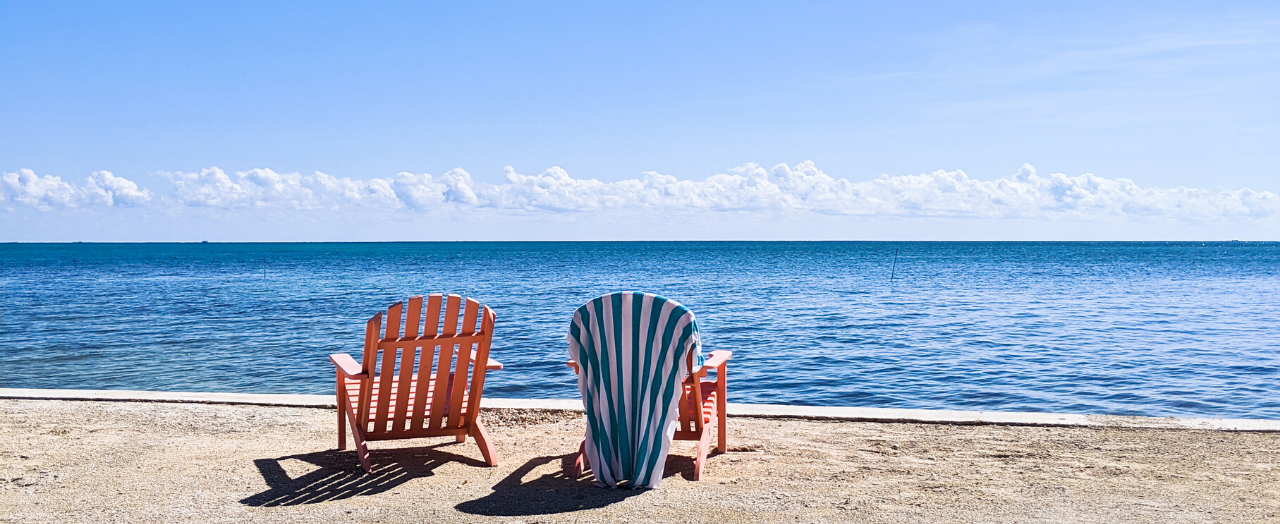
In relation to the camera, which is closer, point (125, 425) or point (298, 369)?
point (125, 425)

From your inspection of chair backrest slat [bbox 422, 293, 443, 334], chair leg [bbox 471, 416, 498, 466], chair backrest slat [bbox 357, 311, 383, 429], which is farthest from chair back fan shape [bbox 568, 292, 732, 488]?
chair backrest slat [bbox 357, 311, 383, 429]

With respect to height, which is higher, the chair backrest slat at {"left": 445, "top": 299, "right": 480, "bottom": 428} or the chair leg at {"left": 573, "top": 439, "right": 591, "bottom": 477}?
the chair backrest slat at {"left": 445, "top": 299, "right": 480, "bottom": 428}

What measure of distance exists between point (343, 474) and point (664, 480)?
1.71m

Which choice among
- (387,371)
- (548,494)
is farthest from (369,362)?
(548,494)

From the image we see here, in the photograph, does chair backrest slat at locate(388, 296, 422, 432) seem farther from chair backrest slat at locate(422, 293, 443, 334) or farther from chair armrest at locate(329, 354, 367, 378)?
chair armrest at locate(329, 354, 367, 378)

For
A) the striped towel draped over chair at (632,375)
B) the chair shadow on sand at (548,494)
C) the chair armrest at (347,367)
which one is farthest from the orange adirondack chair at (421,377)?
the striped towel draped over chair at (632,375)

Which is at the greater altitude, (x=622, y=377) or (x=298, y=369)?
(x=622, y=377)

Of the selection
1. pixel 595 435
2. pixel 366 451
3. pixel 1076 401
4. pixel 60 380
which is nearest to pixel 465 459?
pixel 366 451

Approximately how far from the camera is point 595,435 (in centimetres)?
492

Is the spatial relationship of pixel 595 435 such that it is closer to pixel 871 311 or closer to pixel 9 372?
pixel 9 372

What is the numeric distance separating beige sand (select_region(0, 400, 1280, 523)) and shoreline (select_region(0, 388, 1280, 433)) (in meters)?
0.13

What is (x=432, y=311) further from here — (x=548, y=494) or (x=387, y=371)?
(x=548, y=494)

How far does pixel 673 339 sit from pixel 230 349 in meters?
12.4

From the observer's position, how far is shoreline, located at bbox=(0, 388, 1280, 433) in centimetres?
607
